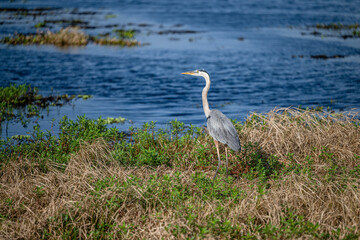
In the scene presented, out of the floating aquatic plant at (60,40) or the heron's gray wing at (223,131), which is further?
the floating aquatic plant at (60,40)

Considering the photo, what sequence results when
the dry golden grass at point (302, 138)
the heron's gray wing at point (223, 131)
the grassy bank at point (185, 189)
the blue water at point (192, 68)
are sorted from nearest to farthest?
the grassy bank at point (185, 189), the heron's gray wing at point (223, 131), the dry golden grass at point (302, 138), the blue water at point (192, 68)

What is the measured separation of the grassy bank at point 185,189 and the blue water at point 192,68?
376 cm

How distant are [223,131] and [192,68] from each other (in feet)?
48.0

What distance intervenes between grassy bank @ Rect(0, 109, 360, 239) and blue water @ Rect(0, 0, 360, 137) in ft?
12.3

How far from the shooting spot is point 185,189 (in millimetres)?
7172

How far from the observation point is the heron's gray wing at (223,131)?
25.4ft

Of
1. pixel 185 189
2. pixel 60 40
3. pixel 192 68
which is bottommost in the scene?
pixel 192 68

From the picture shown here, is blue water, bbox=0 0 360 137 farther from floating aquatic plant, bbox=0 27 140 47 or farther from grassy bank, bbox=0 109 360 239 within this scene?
grassy bank, bbox=0 109 360 239

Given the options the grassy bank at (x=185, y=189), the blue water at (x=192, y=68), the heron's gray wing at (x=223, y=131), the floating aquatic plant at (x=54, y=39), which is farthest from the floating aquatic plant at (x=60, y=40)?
the heron's gray wing at (x=223, y=131)

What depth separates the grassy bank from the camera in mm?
6105

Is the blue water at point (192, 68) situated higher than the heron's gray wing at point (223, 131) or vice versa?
the heron's gray wing at point (223, 131)

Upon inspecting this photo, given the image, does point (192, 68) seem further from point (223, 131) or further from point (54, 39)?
point (223, 131)

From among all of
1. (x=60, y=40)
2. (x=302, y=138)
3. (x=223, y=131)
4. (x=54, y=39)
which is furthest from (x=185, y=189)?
(x=54, y=39)

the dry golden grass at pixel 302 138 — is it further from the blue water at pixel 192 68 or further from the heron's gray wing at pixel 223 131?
the blue water at pixel 192 68
